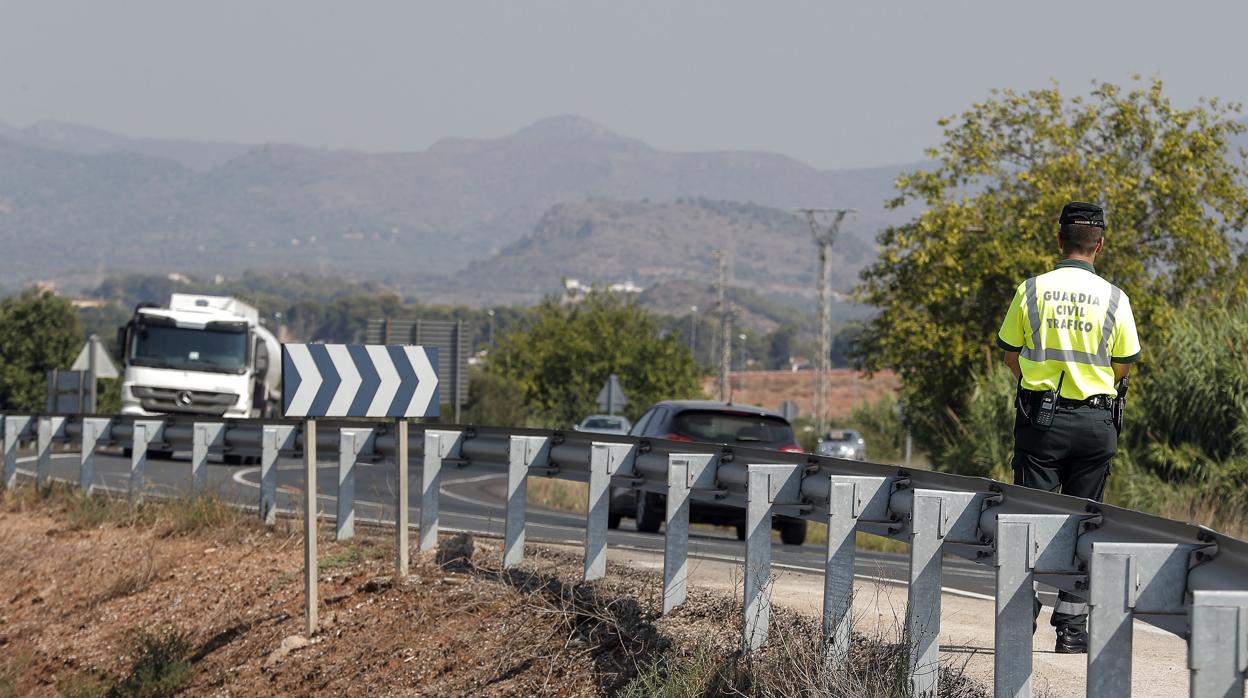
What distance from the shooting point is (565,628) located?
348 inches

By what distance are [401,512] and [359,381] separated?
34.8 inches

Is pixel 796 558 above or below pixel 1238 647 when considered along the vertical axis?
below

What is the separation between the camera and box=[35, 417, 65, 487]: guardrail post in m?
17.7

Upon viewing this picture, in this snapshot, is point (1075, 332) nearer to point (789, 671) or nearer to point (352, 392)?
point (789, 671)

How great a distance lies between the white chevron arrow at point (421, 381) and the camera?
1108 cm

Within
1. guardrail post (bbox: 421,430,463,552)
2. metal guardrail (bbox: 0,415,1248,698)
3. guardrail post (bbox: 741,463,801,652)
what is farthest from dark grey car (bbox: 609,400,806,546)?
guardrail post (bbox: 741,463,801,652)

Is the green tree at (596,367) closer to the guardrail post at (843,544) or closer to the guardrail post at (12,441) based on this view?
the guardrail post at (12,441)

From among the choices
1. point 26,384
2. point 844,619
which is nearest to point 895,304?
point 844,619

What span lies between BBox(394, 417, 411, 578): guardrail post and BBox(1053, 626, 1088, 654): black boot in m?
4.76

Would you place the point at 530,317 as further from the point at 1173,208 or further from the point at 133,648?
the point at 133,648

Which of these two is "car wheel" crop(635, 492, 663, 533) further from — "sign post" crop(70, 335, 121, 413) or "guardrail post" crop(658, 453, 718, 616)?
"sign post" crop(70, 335, 121, 413)

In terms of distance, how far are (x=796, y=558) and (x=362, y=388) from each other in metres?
4.74

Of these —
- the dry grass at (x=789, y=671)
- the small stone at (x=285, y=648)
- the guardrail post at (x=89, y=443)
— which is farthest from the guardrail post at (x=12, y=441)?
the dry grass at (x=789, y=671)

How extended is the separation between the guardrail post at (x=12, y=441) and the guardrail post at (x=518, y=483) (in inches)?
338
